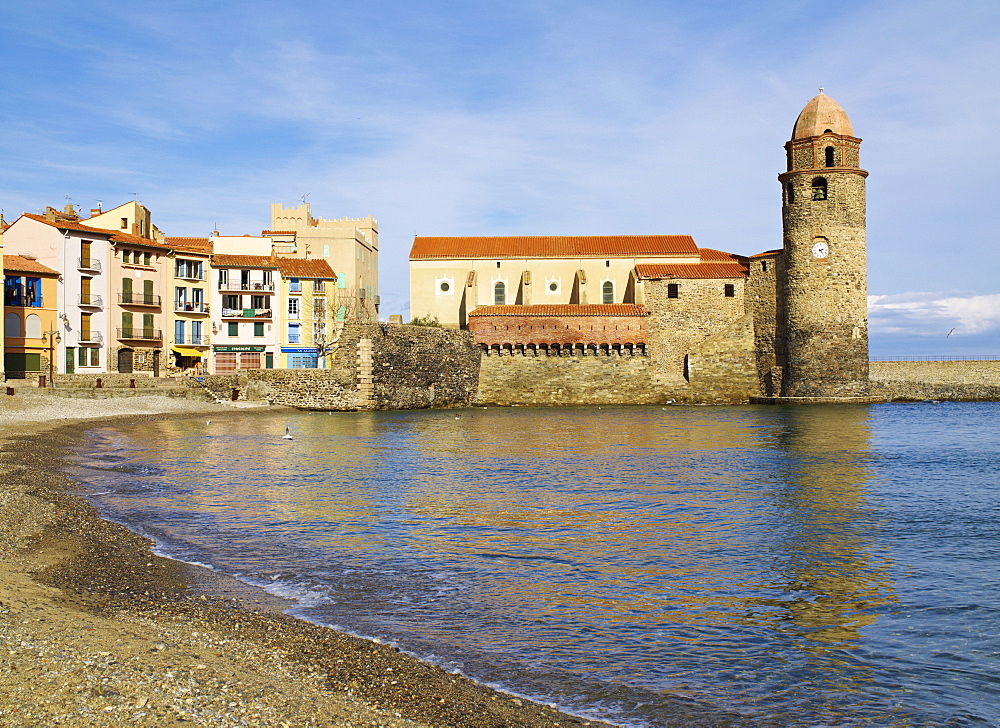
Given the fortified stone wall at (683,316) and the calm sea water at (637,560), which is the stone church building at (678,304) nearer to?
the fortified stone wall at (683,316)

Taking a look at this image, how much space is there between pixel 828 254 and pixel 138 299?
126ft

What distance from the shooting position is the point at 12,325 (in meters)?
39.2

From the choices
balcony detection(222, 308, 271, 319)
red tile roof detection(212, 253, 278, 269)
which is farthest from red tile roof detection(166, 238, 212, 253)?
balcony detection(222, 308, 271, 319)

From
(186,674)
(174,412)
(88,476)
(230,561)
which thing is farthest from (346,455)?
(186,674)

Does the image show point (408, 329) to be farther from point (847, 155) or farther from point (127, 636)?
point (127, 636)

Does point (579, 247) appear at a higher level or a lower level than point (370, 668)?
higher

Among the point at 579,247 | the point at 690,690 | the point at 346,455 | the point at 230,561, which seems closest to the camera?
the point at 690,690

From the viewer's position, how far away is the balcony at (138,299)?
4394 cm

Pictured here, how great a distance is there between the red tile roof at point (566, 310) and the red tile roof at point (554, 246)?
17.5 ft

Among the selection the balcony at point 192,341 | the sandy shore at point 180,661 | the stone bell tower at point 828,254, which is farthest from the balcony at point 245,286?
the sandy shore at point 180,661

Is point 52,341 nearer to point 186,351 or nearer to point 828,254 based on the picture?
point 186,351

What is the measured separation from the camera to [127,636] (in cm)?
721

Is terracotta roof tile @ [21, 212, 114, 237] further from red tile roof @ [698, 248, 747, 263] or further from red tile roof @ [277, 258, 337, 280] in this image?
red tile roof @ [698, 248, 747, 263]

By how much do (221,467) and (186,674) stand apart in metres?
15.8
